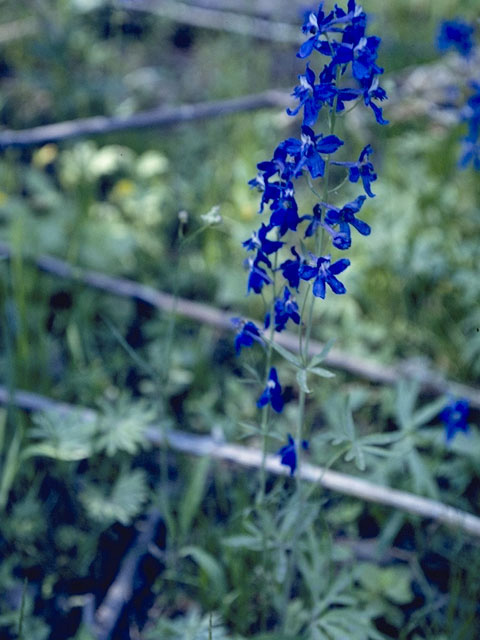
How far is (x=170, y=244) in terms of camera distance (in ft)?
11.2

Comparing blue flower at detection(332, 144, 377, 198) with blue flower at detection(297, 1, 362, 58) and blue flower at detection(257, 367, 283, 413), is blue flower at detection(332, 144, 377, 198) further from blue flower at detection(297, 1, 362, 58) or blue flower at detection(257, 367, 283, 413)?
blue flower at detection(257, 367, 283, 413)

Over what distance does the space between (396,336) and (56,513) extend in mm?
1501

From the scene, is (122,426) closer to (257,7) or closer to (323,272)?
(323,272)

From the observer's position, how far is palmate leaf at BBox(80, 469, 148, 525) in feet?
7.04

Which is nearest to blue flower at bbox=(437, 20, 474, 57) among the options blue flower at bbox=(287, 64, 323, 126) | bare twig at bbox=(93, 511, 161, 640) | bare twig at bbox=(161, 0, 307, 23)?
blue flower at bbox=(287, 64, 323, 126)

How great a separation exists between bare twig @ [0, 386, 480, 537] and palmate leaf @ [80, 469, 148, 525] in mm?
156

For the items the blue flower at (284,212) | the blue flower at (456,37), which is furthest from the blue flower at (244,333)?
the blue flower at (456,37)

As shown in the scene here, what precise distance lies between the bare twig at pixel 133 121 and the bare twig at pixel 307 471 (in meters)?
1.30

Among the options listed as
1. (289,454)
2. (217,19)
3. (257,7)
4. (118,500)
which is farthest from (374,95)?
(257,7)

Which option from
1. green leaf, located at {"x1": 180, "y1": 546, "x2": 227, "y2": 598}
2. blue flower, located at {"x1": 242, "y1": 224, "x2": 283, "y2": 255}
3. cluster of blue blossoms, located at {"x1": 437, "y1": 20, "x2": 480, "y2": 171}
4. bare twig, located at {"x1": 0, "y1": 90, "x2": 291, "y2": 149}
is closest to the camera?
blue flower, located at {"x1": 242, "y1": 224, "x2": 283, "y2": 255}

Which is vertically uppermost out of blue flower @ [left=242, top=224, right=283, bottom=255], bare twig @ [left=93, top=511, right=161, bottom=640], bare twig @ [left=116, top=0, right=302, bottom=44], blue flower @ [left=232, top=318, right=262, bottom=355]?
bare twig @ [left=116, top=0, right=302, bottom=44]

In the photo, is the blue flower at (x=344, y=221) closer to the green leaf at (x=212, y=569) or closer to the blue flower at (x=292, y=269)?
the blue flower at (x=292, y=269)

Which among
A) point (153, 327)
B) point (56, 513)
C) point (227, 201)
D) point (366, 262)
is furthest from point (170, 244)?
point (56, 513)

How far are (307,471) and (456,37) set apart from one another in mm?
1806
